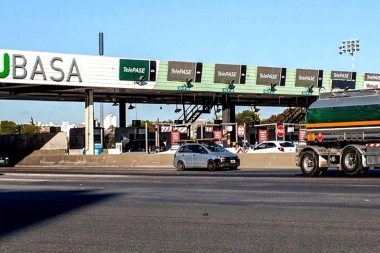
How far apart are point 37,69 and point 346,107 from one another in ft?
81.2

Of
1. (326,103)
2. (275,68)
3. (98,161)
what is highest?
(275,68)

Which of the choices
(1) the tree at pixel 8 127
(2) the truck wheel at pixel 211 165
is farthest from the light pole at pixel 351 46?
(1) the tree at pixel 8 127

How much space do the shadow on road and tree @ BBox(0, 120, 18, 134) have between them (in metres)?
113

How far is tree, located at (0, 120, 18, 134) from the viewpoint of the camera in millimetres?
136038

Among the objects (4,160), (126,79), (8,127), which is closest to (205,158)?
(126,79)

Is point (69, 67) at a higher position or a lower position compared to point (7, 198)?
higher

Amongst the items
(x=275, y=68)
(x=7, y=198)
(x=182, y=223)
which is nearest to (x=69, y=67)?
(x=275, y=68)

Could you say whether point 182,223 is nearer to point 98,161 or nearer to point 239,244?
point 239,244

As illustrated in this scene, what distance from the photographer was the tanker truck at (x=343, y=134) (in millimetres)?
28672

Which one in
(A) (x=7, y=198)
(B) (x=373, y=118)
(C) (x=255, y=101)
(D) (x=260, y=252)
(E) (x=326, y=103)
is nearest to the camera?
(D) (x=260, y=252)

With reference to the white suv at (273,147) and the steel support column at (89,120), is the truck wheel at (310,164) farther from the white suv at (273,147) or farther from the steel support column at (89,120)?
the steel support column at (89,120)

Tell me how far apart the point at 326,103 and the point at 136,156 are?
72.6ft

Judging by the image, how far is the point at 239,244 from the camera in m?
11.9

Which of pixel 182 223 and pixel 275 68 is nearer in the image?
pixel 182 223
